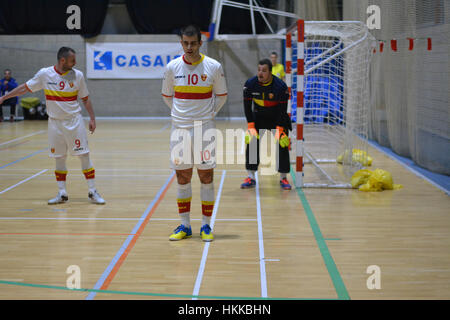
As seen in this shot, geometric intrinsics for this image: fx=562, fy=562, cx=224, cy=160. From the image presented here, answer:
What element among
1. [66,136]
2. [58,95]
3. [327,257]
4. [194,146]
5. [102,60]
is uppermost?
[102,60]

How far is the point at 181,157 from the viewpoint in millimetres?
5324

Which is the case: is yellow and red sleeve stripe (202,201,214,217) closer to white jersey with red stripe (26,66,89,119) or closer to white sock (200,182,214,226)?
white sock (200,182,214,226)

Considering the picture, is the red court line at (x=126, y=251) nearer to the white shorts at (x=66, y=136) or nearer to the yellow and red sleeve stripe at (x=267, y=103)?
the white shorts at (x=66, y=136)

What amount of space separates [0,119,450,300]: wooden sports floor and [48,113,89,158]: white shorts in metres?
0.72

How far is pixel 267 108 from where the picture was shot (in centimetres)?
793

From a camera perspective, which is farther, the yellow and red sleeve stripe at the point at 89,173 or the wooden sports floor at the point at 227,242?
the yellow and red sleeve stripe at the point at 89,173

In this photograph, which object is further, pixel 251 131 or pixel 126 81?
pixel 126 81

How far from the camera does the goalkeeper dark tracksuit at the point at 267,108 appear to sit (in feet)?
25.7

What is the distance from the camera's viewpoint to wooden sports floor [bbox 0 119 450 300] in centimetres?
426

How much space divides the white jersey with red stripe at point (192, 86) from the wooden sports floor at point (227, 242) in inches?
48.6

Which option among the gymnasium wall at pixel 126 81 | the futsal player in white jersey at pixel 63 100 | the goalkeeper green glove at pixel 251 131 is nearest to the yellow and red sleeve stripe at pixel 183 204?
the futsal player in white jersey at pixel 63 100

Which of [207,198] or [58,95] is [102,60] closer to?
[58,95]

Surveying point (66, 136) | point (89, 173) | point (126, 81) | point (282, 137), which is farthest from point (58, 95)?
point (126, 81)

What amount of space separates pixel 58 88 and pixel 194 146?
7.38 ft
